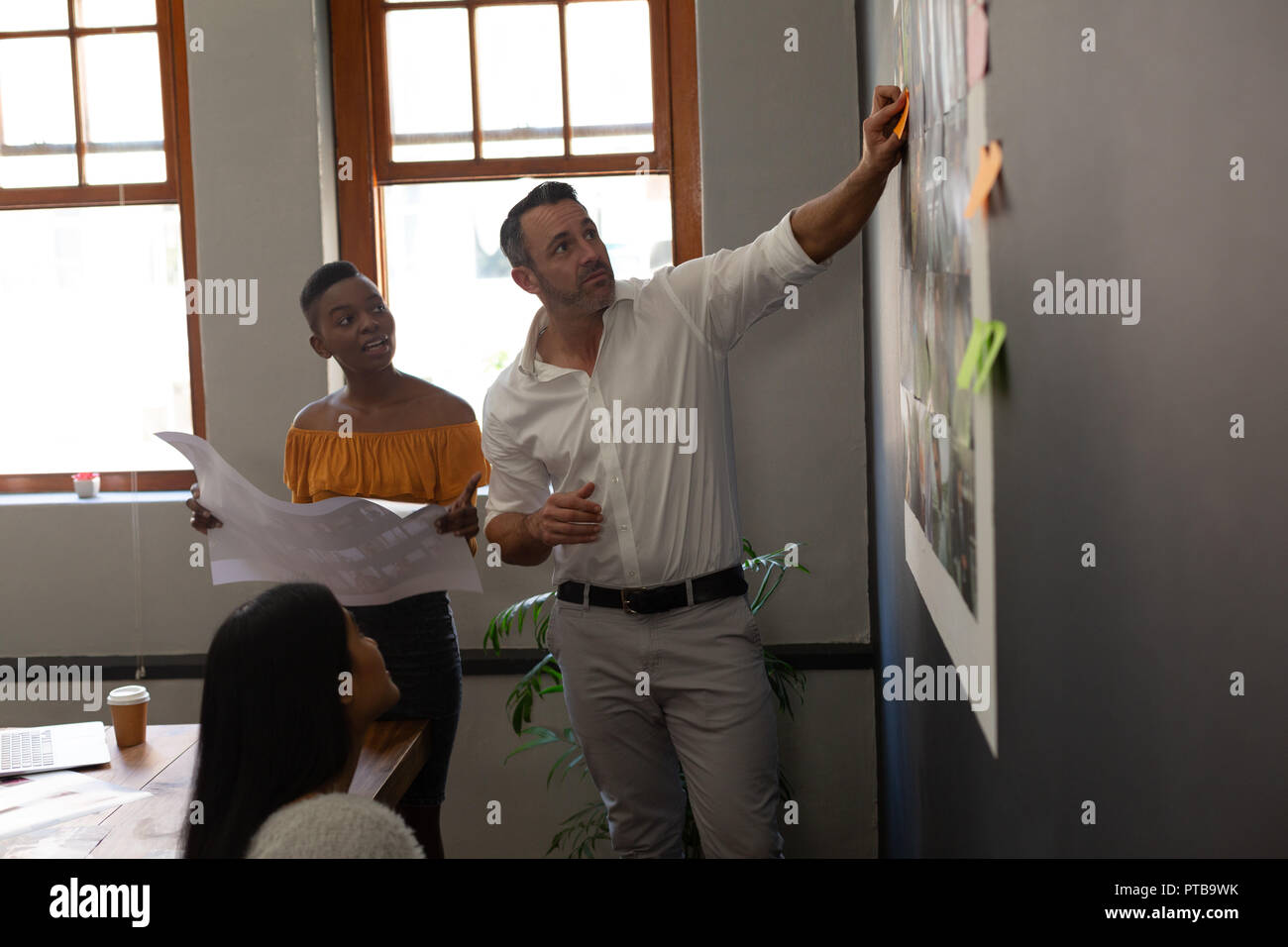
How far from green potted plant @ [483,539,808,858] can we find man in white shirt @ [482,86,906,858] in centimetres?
40

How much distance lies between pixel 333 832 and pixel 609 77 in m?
2.44

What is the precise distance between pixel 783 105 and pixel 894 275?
1048mm

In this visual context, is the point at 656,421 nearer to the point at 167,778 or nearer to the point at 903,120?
the point at 903,120

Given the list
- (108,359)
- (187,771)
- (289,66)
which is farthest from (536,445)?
(108,359)

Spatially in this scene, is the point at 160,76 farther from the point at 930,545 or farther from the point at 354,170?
the point at 930,545

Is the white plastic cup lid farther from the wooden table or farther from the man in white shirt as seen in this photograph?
the man in white shirt

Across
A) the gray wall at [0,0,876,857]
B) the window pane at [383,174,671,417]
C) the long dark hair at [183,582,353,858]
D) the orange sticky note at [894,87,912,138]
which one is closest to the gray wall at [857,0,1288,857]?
the orange sticky note at [894,87,912,138]

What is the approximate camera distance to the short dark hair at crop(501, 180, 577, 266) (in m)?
2.13

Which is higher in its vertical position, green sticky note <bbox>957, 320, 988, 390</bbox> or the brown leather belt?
green sticky note <bbox>957, 320, 988, 390</bbox>

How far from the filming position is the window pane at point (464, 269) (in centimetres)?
323

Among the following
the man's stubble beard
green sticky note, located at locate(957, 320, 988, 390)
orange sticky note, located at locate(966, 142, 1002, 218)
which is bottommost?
green sticky note, located at locate(957, 320, 988, 390)

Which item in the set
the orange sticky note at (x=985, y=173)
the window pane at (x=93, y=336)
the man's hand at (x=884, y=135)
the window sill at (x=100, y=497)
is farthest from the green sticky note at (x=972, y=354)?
the window pane at (x=93, y=336)

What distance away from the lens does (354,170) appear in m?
3.23

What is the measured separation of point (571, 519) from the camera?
6.40ft
